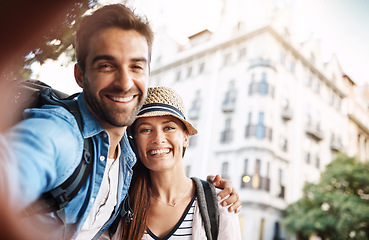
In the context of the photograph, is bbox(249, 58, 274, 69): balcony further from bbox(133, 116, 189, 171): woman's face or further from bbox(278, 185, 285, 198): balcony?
bbox(133, 116, 189, 171): woman's face

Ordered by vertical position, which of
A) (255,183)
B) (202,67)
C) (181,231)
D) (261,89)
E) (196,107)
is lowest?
(181,231)

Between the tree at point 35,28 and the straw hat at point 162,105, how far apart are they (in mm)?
158

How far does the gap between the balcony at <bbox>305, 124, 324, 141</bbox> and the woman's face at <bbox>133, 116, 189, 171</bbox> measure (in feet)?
17.9

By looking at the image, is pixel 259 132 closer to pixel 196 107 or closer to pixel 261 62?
pixel 261 62

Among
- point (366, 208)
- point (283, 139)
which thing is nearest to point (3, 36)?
point (366, 208)

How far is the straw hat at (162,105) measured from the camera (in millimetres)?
481

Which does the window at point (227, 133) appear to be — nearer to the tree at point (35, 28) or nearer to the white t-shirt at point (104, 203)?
the white t-shirt at point (104, 203)

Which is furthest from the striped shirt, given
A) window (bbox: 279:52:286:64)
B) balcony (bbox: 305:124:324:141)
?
balcony (bbox: 305:124:324:141)

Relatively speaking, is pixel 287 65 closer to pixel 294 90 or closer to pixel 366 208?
pixel 294 90

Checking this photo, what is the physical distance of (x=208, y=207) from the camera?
504mm

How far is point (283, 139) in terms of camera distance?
5.19 m

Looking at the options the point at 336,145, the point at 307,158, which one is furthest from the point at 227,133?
the point at 336,145

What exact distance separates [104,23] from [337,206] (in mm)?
4206

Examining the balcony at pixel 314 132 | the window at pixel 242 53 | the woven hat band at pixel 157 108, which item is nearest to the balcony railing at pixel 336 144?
the balcony at pixel 314 132
